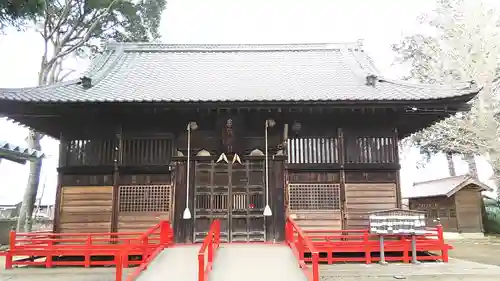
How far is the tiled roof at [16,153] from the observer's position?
938 cm

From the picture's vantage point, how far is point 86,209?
1070 centimetres

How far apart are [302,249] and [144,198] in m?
5.09

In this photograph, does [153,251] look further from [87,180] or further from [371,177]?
[371,177]

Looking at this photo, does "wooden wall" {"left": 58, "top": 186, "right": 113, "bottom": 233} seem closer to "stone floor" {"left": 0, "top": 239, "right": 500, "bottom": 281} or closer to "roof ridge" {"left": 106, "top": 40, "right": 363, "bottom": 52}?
"stone floor" {"left": 0, "top": 239, "right": 500, "bottom": 281}

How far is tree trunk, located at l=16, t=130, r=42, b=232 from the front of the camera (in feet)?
61.3

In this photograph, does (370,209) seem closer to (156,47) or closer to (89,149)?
(89,149)

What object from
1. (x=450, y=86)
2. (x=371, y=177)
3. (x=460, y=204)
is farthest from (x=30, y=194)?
(x=460, y=204)

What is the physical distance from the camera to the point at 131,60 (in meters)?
14.9

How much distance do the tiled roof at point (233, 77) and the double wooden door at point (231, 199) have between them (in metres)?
2.05

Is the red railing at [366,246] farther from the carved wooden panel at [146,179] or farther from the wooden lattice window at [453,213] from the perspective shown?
the wooden lattice window at [453,213]

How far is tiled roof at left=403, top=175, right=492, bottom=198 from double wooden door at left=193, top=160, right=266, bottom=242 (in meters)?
17.4

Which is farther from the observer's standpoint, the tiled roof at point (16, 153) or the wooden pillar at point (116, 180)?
the wooden pillar at point (116, 180)

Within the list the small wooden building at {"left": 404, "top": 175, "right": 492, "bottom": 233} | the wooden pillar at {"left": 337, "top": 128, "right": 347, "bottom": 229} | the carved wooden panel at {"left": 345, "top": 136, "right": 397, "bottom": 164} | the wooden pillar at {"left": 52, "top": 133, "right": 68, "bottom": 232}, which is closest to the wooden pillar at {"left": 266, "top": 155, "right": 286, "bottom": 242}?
the wooden pillar at {"left": 337, "top": 128, "right": 347, "bottom": 229}

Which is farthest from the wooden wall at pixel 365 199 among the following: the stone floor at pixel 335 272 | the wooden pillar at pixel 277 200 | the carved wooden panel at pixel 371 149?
the wooden pillar at pixel 277 200
